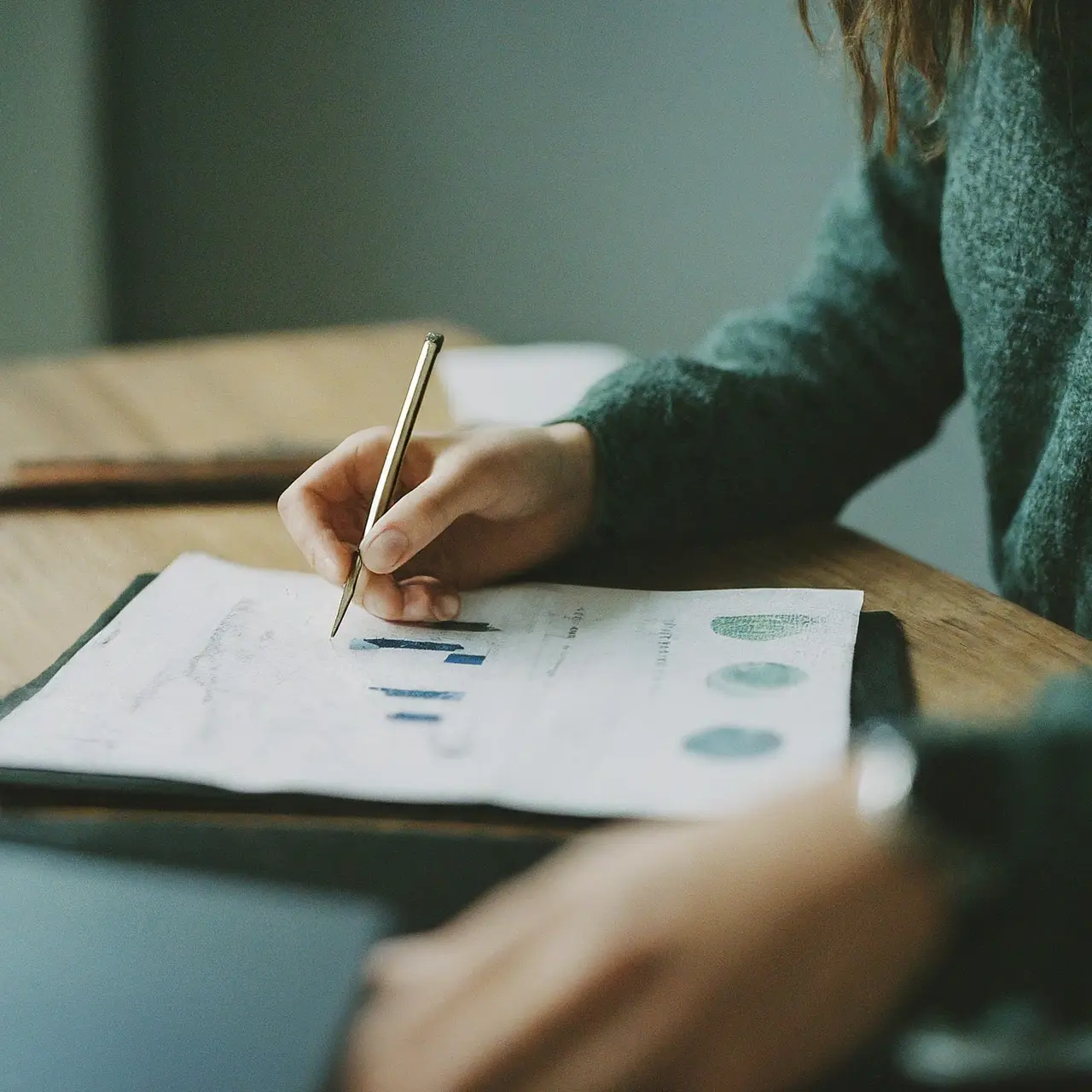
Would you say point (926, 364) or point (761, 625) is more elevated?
point (926, 364)

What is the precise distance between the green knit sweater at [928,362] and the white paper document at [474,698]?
12 cm

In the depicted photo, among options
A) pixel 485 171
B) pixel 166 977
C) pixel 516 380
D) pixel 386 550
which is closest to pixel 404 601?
pixel 386 550

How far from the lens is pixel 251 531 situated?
2.56ft

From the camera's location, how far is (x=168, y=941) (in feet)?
1.28

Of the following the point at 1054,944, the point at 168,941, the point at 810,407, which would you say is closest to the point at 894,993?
the point at 1054,944

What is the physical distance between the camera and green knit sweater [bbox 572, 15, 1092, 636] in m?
0.69

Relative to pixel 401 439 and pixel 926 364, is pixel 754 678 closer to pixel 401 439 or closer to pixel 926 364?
pixel 401 439

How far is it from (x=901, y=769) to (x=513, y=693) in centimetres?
23

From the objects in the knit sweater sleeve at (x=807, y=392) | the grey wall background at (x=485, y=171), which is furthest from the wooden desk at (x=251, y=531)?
the grey wall background at (x=485, y=171)

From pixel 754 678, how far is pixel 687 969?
0.25 meters

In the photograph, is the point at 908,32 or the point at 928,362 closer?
the point at 908,32

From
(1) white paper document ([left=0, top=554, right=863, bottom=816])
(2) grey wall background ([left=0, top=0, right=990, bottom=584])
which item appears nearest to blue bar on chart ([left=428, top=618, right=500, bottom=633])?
(1) white paper document ([left=0, top=554, right=863, bottom=816])

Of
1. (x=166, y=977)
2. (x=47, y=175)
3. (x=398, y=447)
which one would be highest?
(x=47, y=175)

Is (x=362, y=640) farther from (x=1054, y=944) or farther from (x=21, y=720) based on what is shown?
(x=1054, y=944)
